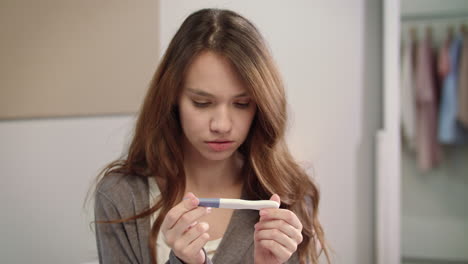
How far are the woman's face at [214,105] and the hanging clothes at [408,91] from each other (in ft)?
3.36

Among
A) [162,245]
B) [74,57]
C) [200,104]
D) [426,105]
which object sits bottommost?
[162,245]

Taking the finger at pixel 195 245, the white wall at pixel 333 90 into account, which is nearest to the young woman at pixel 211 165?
the finger at pixel 195 245

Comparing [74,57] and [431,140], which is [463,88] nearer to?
[431,140]

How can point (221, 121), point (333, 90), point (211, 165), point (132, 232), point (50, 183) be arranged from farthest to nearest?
point (333, 90) < point (50, 183) < point (211, 165) < point (132, 232) < point (221, 121)

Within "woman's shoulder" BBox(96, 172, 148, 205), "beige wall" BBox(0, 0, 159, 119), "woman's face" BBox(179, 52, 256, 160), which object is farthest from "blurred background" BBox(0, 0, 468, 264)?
"woman's face" BBox(179, 52, 256, 160)

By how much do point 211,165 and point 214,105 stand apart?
25cm

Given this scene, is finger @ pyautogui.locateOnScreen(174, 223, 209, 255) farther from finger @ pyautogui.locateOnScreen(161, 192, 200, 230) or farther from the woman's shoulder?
the woman's shoulder

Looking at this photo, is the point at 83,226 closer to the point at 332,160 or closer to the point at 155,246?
the point at 155,246

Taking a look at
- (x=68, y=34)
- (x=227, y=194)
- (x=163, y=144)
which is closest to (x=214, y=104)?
(x=163, y=144)

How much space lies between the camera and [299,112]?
1.53 m

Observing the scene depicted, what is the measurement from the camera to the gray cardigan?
863mm

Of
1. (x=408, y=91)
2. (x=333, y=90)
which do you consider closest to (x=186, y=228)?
(x=333, y=90)

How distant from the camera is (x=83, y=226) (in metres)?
1.37

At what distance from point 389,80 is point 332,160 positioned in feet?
1.28
